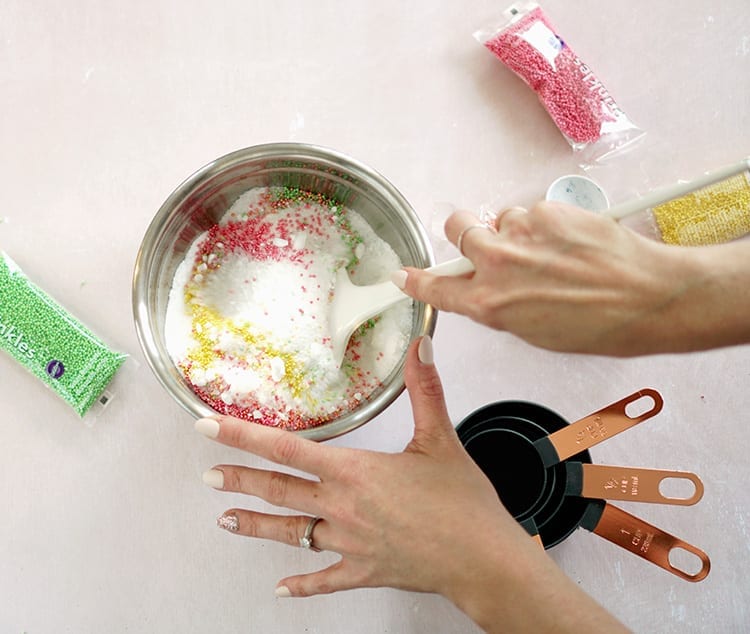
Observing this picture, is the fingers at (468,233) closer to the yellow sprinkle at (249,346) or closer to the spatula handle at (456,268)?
the spatula handle at (456,268)

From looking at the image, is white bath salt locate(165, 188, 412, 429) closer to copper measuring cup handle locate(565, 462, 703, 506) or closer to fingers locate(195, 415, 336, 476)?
fingers locate(195, 415, 336, 476)

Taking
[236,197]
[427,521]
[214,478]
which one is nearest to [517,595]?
[427,521]

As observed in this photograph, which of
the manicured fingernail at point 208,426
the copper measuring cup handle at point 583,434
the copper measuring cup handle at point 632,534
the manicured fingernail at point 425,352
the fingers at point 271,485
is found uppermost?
the manicured fingernail at point 208,426

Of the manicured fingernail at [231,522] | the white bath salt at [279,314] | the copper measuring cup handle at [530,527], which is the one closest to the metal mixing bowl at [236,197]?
the white bath salt at [279,314]

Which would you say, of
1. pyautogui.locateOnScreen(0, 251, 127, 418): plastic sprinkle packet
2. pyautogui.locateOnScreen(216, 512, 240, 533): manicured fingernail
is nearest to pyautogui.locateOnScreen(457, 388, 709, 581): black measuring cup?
pyautogui.locateOnScreen(216, 512, 240, 533): manicured fingernail

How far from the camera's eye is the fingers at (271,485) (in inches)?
24.3

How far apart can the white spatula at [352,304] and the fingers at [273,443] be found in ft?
0.46

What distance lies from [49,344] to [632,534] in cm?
71

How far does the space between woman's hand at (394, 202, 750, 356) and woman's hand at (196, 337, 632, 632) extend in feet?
0.48

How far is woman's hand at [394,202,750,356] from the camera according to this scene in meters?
0.48

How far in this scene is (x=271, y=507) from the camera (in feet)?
2.65

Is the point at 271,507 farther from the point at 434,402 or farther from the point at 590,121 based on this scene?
the point at 590,121

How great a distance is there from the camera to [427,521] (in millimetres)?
581

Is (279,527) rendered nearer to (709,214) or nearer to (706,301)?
(706,301)
